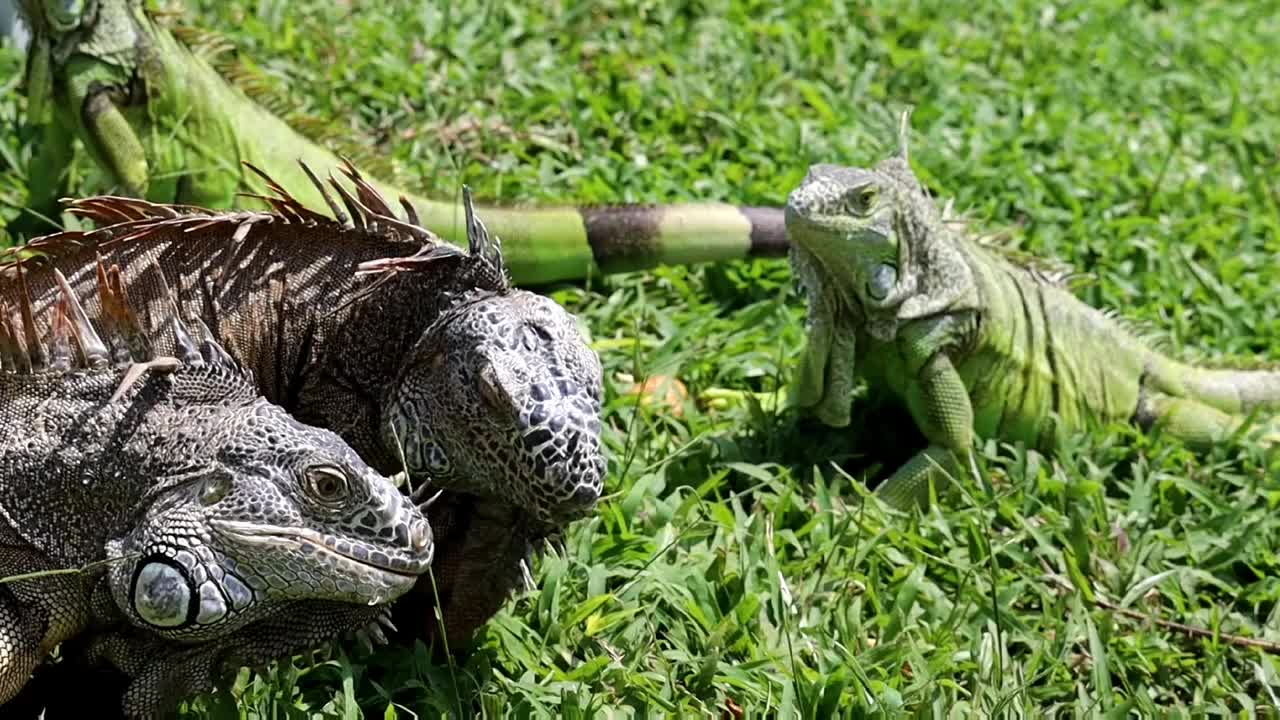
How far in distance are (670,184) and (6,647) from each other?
360 cm

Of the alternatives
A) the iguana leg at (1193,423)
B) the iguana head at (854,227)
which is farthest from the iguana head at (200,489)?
the iguana leg at (1193,423)

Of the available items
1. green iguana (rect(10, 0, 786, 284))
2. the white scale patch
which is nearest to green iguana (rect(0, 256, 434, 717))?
the white scale patch

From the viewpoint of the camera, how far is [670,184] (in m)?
5.88

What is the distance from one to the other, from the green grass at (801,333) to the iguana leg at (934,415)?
0.31 feet

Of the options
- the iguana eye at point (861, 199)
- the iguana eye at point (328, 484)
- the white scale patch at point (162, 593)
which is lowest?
the iguana eye at point (861, 199)

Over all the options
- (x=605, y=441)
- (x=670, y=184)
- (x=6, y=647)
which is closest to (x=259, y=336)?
(x=6, y=647)

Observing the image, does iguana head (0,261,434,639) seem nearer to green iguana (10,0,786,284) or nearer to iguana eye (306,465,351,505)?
iguana eye (306,465,351,505)

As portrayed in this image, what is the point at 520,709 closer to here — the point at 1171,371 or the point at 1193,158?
the point at 1171,371

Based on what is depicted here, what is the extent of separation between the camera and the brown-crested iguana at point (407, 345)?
9.61 feet

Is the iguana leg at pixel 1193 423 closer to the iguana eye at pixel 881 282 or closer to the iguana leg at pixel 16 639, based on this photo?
the iguana eye at pixel 881 282

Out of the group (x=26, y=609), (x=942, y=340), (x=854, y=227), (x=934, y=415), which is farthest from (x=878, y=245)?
(x=26, y=609)

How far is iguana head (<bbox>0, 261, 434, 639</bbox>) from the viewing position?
2.61 meters

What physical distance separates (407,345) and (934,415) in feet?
6.29

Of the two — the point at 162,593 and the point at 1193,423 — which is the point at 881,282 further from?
the point at 162,593
